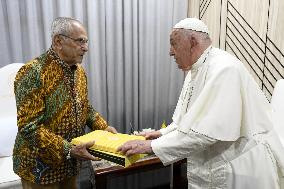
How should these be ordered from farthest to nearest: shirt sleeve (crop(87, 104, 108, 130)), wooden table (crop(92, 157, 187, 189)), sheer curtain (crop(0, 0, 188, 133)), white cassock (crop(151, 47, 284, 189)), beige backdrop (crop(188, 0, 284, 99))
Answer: sheer curtain (crop(0, 0, 188, 133)), beige backdrop (crop(188, 0, 284, 99)), wooden table (crop(92, 157, 187, 189)), shirt sleeve (crop(87, 104, 108, 130)), white cassock (crop(151, 47, 284, 189))

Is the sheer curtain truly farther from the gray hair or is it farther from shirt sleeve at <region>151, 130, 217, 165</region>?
shirt sleeve at <region>151, 130, 217, 165</region>

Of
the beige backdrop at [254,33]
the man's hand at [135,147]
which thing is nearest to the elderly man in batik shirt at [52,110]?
the man's hand at [135,147]

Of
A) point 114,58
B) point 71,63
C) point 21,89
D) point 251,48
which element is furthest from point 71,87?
point 251,48

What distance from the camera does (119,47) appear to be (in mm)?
3330

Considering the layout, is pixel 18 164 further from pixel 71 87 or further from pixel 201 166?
pixel 201 166

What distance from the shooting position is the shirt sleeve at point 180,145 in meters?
1.50

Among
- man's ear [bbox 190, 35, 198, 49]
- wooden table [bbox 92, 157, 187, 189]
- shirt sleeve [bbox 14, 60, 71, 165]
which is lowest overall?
wooden table [bbox 92, 157, 187, 189]

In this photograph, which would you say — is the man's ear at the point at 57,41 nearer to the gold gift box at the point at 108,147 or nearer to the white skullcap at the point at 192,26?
the gold gift box at the point at 108,147

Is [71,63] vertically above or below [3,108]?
above

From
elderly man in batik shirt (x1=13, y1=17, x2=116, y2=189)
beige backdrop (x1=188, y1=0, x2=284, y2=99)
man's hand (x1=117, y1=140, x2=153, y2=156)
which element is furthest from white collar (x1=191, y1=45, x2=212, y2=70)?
beige backdrop (x1=188, y1=0, x2=284, y2=99)

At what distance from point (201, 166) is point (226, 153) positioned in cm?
17

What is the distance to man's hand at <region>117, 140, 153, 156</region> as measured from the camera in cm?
157

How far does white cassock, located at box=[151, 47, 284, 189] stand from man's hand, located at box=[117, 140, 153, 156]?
Result: 5 cm

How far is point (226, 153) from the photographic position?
1.60 m
